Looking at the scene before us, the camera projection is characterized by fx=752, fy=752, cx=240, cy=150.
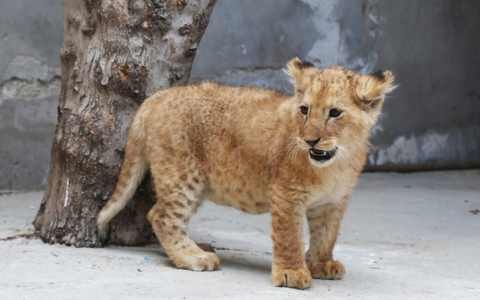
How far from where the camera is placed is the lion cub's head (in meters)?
4.48

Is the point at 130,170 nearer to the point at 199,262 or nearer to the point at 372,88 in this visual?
the point at 199,262

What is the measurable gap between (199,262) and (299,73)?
1443mm

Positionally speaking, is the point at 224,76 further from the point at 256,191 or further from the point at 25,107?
the point at 256,191

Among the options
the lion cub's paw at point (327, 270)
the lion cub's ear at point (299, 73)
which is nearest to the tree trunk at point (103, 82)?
the lion cub's ear at point (299, 73)

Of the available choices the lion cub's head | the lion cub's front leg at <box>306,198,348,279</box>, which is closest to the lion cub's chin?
the lion cub's head

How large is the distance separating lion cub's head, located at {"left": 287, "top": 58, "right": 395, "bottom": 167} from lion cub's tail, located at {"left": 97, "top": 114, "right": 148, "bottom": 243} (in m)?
1.29

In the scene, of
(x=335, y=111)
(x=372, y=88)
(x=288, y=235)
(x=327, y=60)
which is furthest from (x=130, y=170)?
(x=327, y=60)

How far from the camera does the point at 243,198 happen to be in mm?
5211

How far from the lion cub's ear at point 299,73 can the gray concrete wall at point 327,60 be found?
382cm

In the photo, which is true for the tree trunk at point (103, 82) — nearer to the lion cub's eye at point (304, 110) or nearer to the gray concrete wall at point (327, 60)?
the lion cub's eye at point (304, 110)

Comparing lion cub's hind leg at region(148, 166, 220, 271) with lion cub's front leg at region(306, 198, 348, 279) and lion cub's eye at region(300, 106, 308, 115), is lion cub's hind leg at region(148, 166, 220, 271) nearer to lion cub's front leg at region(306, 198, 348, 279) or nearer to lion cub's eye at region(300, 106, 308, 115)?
lion cub's front leg at region(306, 198, 348, 279)

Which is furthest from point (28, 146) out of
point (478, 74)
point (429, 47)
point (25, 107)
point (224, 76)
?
point (478, 74)

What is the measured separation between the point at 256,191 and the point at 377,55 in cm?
479

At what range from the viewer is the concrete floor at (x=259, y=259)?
4.44 m
